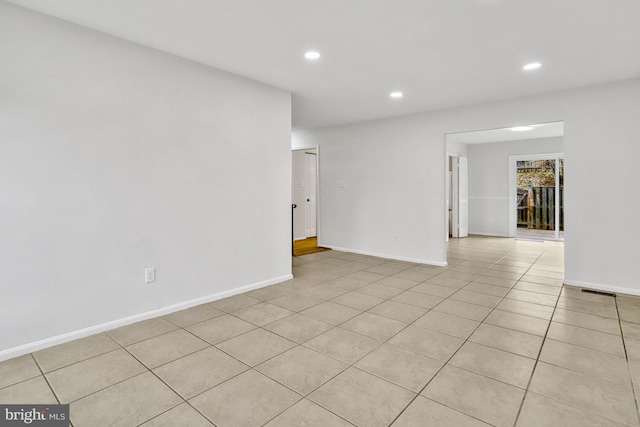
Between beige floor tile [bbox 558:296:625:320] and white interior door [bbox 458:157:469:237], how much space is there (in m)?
5.11

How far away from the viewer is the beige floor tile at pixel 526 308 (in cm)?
315

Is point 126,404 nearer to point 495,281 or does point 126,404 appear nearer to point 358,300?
point 358,300

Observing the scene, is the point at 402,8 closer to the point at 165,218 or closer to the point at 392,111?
the point at 165,218

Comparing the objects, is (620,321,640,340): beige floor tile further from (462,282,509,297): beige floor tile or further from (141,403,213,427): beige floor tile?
(141,403,213,427): beige floor tile

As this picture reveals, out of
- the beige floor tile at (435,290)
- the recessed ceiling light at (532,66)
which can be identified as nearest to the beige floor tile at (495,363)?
the beige floor tile at (435,290)

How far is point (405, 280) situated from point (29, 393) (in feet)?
12.1

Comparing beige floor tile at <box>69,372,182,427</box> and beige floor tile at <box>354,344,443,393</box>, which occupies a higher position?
beige floor tile at <box>354,344,443,393</box>

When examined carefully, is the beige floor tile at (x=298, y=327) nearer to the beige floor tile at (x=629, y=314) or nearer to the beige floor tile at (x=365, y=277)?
the beige floor tile at (x=365, y=277)

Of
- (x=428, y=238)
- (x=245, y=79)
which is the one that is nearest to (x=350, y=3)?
(x=245, y=79)

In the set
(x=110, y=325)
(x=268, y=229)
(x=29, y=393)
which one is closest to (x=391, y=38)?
(x=268, y=229)

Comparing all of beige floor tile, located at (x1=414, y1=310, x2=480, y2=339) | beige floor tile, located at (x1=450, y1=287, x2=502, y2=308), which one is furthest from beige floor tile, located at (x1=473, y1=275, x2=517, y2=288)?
beige floor tile, located at (x1=414, y1=310, x2=480, y2=339)

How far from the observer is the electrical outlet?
2990mm

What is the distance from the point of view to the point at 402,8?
233 centimetres

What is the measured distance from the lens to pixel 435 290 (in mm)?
3932
